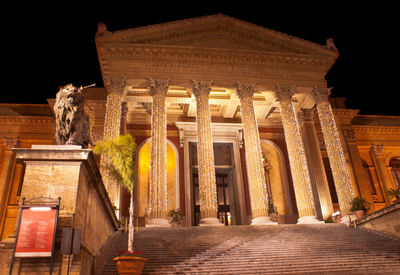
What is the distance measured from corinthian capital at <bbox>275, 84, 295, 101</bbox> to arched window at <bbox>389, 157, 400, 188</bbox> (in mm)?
14567

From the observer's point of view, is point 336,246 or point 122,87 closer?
point 336,246

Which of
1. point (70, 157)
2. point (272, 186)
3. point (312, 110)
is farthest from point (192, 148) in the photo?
point (70, 157)

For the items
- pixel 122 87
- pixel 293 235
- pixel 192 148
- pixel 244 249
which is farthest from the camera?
pixel 192 148

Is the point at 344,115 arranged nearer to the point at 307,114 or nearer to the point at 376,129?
the point at 307,114

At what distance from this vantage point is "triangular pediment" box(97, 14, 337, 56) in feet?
61.7

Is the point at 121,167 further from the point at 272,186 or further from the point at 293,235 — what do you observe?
the point at 272,186

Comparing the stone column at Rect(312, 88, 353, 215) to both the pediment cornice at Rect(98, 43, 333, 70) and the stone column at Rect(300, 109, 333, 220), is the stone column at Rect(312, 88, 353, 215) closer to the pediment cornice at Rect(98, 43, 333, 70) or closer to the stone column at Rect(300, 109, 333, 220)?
the stone column at Rect(300, 109, 333, 220)

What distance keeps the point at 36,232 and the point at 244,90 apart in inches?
606

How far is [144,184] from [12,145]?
34.3ft

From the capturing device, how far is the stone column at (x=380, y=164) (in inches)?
1055

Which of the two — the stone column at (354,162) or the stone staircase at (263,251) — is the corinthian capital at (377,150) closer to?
the stone column at (354,162)

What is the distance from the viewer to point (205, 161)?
1694 cm

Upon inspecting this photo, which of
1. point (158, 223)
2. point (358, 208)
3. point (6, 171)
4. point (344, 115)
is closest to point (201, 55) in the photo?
point (158, 223)

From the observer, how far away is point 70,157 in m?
6.22
